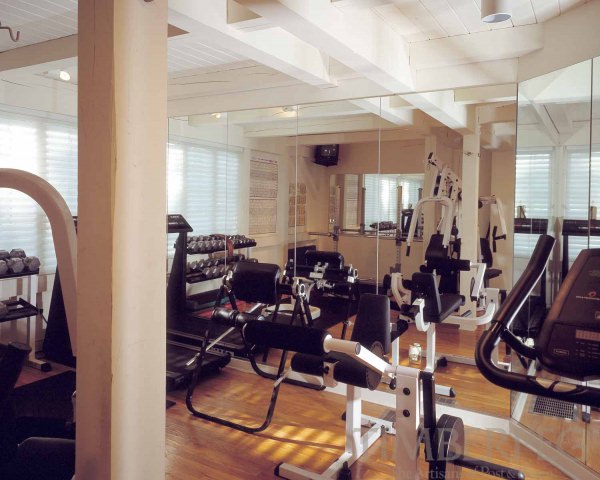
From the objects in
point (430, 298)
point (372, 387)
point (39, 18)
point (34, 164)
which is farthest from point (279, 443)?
point (34, 164)

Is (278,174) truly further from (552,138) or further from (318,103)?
(552,138)

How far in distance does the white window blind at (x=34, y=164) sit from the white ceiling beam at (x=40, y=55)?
0.58 m

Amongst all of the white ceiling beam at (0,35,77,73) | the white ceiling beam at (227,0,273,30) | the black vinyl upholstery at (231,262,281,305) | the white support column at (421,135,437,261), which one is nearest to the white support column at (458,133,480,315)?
the white support column at (421,135,437,261)

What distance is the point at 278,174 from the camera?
4.18 metres

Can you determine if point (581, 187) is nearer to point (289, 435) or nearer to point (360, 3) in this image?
point (360, 3)

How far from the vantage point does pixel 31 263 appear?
392 cm

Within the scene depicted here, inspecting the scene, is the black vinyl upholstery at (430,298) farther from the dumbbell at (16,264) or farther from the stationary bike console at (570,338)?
the dumbbell at (16,264)

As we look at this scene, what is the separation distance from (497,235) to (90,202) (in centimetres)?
258

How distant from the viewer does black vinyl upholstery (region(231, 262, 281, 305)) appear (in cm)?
305

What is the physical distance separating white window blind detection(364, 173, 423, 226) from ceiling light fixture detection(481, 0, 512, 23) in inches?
67.3

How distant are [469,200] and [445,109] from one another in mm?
662

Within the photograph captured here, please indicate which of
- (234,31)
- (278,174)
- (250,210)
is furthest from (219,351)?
(234,31)

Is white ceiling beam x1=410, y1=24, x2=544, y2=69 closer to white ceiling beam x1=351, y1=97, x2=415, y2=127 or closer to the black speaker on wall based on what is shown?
white ceiling beam x1=351, y1=97, x2=415, y2=127

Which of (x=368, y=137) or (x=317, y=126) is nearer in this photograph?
(x=368, y=137)
